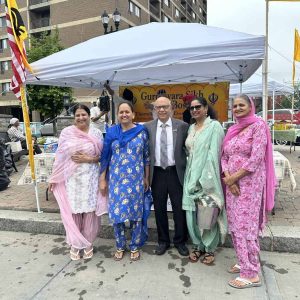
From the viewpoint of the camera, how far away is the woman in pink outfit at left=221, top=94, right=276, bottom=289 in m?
2.87

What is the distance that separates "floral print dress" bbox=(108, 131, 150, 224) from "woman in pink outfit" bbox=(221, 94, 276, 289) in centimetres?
90

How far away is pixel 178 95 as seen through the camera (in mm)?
6109

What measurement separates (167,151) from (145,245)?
1.34 metres

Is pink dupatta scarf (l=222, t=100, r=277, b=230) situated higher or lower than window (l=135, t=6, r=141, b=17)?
lower

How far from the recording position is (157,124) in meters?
3.51

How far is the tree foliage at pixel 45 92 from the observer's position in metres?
20.7

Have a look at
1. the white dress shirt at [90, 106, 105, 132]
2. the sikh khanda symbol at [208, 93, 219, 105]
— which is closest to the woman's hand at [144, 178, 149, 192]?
the sikh khanda symbol at [208, 93, 219, 105]

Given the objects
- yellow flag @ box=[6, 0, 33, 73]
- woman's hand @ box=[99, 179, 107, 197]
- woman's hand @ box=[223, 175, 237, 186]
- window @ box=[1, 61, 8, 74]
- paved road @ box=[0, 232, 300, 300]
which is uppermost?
window @ box=[1, 61, 8, 74]

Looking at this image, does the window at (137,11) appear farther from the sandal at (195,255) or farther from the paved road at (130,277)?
the sandal at (195,255)

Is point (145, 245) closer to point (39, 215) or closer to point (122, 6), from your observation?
point (39, 215)

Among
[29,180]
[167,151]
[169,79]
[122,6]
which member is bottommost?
[29,180]

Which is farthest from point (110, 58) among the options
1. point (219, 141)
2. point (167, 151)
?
point (219, 141)

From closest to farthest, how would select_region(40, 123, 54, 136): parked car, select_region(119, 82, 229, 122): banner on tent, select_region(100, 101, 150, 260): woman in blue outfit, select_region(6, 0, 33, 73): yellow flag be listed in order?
1. select_region(100, 101, 150, 260): woman in blue outfit
2. select_region(6, 0, 33, 73): yellow flag
3. select_region(119, 82, 229, 122): banner on tent
4. select_region(40, 123, 54, 136): parked car

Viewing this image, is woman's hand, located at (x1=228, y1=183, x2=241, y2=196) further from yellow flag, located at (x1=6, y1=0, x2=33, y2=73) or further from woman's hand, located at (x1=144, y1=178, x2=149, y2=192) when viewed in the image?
yellow flag, located at (x1=6, y1=0, x2=33, y2=73)
